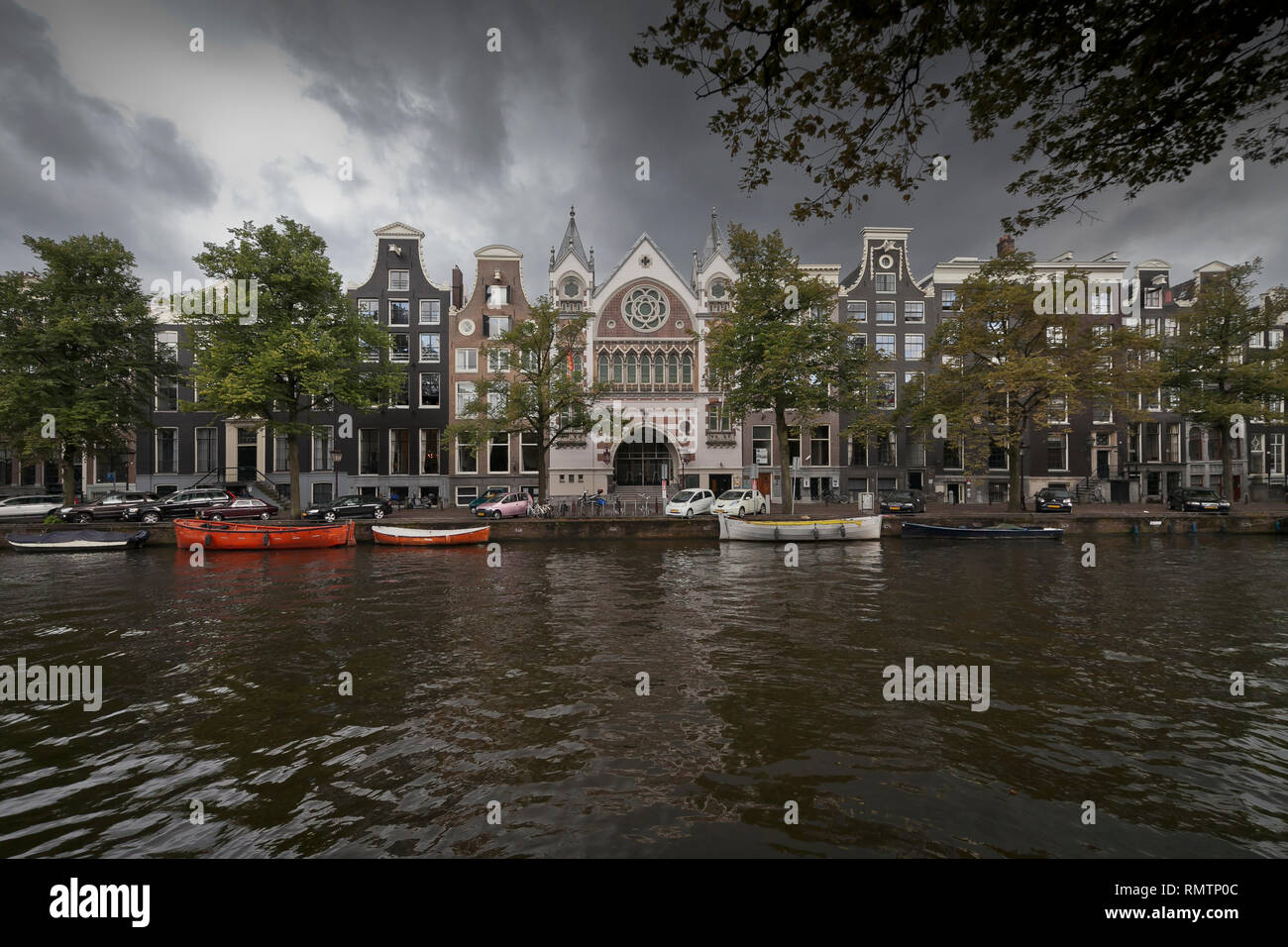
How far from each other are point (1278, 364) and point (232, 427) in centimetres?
7749

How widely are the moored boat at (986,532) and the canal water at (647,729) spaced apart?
13268 millimetres

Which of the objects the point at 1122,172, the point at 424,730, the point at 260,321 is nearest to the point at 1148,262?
the point at 1122,172

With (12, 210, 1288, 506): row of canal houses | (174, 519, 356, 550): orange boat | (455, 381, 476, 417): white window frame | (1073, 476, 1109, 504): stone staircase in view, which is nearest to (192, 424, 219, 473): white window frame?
(12, 210, 1288, 506): row of canal houses

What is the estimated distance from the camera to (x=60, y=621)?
12.0 metres

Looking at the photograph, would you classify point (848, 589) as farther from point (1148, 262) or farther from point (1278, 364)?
point (1148, 262)

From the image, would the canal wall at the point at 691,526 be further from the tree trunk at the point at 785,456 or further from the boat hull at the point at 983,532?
the tree trunk at the point at 785,456

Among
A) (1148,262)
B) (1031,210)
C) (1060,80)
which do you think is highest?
(1148,262)

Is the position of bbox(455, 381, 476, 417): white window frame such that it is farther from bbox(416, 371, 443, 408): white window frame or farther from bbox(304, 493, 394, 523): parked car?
bbox(304, 493, 394, 523): parked car

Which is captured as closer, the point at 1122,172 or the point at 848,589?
the point at 1122,172

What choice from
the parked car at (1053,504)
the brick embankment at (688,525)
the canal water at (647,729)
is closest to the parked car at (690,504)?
the brick embankment at (688,525)

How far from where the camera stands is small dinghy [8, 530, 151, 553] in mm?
23766

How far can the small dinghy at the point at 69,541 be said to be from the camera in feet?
78.0

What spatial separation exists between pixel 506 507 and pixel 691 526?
11.8 metres

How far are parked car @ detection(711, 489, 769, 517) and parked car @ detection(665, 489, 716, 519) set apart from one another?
21.8 inches
